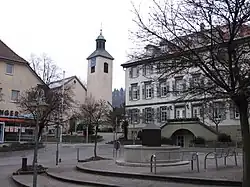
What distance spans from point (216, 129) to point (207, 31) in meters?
33.4

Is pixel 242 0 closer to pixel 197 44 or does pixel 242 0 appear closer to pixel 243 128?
pixel 197 44

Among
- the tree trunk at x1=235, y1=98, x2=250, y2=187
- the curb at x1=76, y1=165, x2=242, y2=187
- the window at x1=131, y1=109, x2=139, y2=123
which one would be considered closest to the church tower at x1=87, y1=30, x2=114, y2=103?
the window at x1=131, y1=109, x2=139, y2=123

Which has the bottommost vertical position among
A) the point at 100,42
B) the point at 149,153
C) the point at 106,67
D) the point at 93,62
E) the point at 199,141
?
the point at 199,141

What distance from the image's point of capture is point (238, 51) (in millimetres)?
10695

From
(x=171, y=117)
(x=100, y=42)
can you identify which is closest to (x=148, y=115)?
(x=171, y=117)

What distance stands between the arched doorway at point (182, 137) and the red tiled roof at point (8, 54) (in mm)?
24618

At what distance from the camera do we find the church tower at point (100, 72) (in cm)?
7506

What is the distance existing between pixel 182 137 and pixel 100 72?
3348cm

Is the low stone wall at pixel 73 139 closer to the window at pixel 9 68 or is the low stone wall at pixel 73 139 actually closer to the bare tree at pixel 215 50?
the window at pixel 9 68

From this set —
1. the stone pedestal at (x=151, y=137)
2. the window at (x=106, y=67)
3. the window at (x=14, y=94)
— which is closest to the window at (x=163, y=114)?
the window at (x=14, y=94)

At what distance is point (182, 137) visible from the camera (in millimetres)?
47281

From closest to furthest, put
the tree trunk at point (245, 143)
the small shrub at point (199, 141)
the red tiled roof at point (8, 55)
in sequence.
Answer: the tree trunk at point (245, 143) → the small shrub at point (199, 141) → the red tiled roof at point (8, 55)

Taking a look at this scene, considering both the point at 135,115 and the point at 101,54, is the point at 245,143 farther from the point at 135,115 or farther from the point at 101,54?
the point at 101,54

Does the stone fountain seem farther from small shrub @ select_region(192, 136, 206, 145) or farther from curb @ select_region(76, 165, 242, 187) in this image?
small shrub @ select_region(192, 136, 206, 145)
